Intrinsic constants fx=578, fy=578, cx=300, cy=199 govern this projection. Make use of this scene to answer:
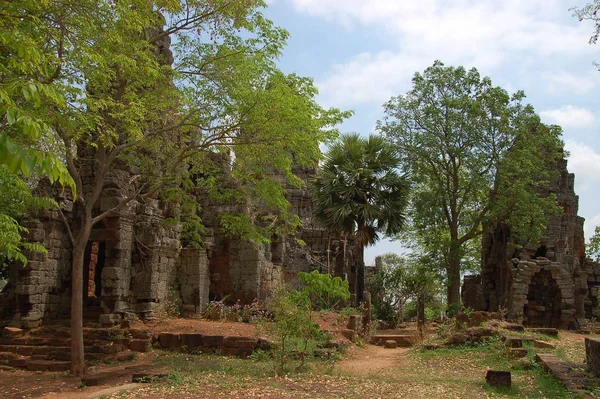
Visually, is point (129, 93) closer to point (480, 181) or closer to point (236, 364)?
point (236, 364)

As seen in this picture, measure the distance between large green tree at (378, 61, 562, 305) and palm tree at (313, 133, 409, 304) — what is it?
1.68m

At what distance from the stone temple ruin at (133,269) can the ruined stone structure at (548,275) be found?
10.8m

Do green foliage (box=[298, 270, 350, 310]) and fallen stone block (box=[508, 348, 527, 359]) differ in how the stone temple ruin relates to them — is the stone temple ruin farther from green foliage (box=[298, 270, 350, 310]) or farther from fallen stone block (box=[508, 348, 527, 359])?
fallen stone block (box=[508, 348, 527, 359])

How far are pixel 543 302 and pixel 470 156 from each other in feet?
22.8

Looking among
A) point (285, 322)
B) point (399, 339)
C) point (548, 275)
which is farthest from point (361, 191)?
point (285, 322)

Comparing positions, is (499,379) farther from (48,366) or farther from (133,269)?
(133,269)

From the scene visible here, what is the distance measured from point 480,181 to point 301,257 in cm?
1006

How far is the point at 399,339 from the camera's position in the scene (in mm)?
19094

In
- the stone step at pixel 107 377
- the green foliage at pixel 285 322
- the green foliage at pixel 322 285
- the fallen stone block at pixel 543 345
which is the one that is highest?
the green foliage at pixel 322 285

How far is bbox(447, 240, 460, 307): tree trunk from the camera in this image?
2492cm

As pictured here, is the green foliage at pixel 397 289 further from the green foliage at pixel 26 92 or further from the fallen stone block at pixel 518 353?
the green foliage at pixel 26 92

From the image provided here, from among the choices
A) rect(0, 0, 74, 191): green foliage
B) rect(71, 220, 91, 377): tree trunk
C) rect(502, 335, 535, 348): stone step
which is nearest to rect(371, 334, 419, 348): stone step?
rect(502, 335, 535, 348): stone step

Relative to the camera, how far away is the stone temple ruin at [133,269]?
49.8ft

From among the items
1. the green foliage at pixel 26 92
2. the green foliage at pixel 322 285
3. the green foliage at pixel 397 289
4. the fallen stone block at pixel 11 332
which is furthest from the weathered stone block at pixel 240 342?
the green foliage at pixel 397 289
